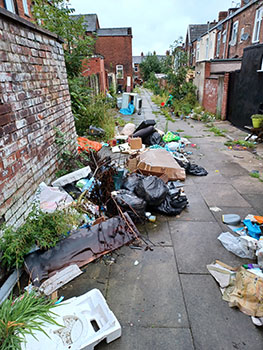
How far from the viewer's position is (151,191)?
356 centimetres

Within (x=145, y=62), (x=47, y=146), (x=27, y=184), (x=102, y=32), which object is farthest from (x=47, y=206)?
(x=145, y=62)

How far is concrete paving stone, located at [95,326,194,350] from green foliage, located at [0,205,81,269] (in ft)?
3.73

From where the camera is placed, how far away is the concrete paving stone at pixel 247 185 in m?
4.43

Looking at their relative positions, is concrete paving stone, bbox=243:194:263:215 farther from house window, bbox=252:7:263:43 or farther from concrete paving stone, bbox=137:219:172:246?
house window, bbox=252:7:263:43

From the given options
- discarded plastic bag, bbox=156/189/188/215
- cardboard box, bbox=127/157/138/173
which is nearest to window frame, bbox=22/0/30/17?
cardboard box, bbox=127/157/138/173

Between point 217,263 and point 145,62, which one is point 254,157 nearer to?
point 217,263

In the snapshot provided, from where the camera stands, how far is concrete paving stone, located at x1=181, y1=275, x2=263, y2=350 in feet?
6.05

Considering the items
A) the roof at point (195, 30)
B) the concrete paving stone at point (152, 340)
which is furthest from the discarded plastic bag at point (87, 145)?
the roof at point (195, 30)

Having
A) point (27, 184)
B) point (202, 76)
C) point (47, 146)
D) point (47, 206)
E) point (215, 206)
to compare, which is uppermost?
point (202, 76)

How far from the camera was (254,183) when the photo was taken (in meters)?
4.76

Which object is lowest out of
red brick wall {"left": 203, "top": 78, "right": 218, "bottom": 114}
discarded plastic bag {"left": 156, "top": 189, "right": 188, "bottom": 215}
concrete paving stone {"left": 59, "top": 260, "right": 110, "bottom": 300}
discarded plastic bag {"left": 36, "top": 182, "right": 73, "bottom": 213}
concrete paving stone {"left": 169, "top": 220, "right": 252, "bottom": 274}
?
concrete paving stone {"left": 169, "top": 220, "right": 252, "bottom": 274}

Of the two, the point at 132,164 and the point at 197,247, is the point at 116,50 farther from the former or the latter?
the point at 197,247

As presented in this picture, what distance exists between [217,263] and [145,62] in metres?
44.5

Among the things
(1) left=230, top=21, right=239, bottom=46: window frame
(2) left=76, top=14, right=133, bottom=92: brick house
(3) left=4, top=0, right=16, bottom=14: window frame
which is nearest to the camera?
(3) left=4, top=0, right=16, bottom=14: window frame
